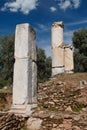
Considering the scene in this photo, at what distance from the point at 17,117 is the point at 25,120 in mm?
418

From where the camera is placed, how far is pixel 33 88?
34.0ft

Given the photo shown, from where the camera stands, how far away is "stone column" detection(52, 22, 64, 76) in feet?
70.2

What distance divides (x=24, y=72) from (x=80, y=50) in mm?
31706

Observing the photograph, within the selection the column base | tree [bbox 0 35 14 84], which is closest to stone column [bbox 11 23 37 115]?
the column base

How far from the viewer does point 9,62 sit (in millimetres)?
36188

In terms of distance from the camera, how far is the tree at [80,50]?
38469 millimetres

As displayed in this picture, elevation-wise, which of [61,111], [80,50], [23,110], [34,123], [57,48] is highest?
[80,50]

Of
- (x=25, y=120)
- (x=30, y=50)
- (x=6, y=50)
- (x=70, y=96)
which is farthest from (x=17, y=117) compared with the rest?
(x=6, y=50)

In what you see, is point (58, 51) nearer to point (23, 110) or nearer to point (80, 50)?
point (23, 110)

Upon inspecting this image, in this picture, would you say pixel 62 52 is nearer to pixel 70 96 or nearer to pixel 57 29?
pixel 57 29

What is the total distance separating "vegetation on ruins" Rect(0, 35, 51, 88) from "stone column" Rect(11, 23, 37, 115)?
74.1ft

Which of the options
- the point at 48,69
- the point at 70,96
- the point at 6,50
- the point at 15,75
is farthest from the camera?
the point at 48,69

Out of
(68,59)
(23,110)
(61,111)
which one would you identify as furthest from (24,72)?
(68,59)

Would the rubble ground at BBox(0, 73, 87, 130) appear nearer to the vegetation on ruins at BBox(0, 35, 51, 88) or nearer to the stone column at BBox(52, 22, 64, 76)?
the stone column at BBox(52, 22, 64, 76)
